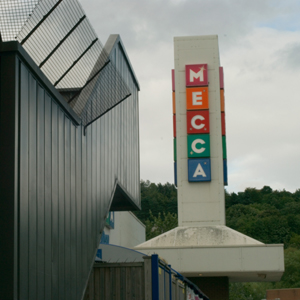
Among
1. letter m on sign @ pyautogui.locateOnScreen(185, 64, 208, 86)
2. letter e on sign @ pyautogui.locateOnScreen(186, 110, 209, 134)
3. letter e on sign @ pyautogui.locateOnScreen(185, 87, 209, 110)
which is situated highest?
letter m on sign @ pyautogui.locateOnScreen(185, 64, 208, 86)

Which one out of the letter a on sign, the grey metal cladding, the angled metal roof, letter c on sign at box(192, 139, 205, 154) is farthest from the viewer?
letter c on sign at box(192, 139, 205, 154)

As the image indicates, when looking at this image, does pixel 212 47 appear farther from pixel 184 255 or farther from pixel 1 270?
pixel 1 270

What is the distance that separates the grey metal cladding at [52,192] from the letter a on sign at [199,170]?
16.7 meters

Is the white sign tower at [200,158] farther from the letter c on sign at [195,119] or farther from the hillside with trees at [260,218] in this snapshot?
the hillside with trees at [260,218]

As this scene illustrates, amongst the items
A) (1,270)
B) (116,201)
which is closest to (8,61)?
(1,270)

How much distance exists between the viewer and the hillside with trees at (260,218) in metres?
91.0

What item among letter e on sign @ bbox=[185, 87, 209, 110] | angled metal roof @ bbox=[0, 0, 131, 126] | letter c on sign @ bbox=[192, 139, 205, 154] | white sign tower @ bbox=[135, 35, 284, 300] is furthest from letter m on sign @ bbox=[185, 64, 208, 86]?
angled metal roof @ bbox=[0, 0, 131, 126]

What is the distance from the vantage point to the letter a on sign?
95.5 ft

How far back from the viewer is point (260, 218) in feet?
385

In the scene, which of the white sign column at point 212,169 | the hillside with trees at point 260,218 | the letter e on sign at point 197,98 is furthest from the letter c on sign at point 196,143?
the hillside with trees at point 260,218

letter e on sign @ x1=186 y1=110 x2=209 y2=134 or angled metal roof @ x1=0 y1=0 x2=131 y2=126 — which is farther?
letter e on sign @ x1=186 y1=110 x2=209 y2=134

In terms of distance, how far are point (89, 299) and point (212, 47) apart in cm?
2116

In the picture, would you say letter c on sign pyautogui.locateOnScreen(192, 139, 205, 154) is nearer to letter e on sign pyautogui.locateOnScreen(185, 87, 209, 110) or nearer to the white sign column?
the white sign column

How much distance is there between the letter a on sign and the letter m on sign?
4.39 metres
